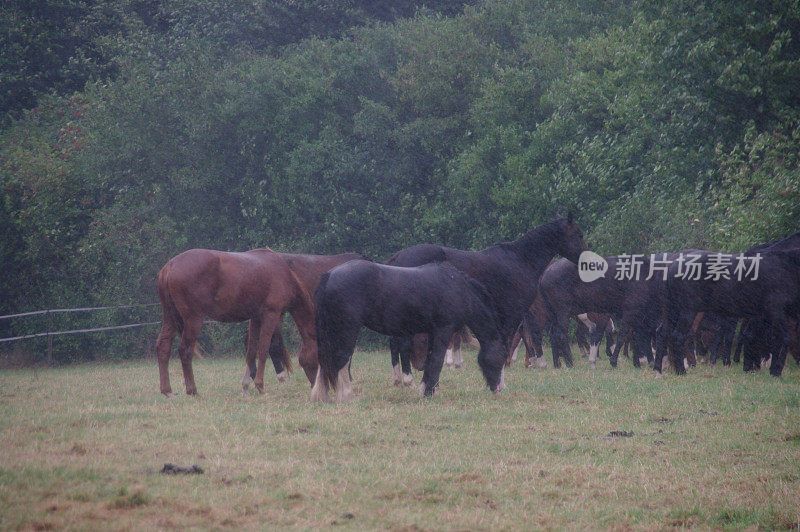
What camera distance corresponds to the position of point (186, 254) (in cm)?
1117

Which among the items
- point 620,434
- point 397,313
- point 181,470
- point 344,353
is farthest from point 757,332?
point 181,470

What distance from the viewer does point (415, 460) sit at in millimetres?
6691

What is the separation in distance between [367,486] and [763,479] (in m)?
3.09

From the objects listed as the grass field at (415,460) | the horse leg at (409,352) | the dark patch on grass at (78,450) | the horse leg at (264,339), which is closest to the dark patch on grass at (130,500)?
the grass field at (415,460)

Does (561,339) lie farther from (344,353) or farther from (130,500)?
(130,500)

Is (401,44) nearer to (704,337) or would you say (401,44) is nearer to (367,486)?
(704,337)

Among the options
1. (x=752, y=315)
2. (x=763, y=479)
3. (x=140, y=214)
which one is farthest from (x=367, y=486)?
(x=140, y=214)

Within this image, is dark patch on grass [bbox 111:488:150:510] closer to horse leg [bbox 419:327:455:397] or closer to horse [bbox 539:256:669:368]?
horse leg [bbox 419:327:455:397]

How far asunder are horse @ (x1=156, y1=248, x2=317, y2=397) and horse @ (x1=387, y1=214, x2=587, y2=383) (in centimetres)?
170

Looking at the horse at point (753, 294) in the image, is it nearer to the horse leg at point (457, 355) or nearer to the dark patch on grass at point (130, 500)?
the horse leg at point (457, 355)

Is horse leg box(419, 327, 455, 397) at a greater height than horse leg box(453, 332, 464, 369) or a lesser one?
greater

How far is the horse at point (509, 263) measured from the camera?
12.0 m

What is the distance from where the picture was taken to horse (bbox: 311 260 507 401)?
9.89 metres

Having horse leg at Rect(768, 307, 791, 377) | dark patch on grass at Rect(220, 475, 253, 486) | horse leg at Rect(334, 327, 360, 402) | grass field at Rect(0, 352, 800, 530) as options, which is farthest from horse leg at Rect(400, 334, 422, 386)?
dark patch on grass at Rect(220, 475, 253, 486)
